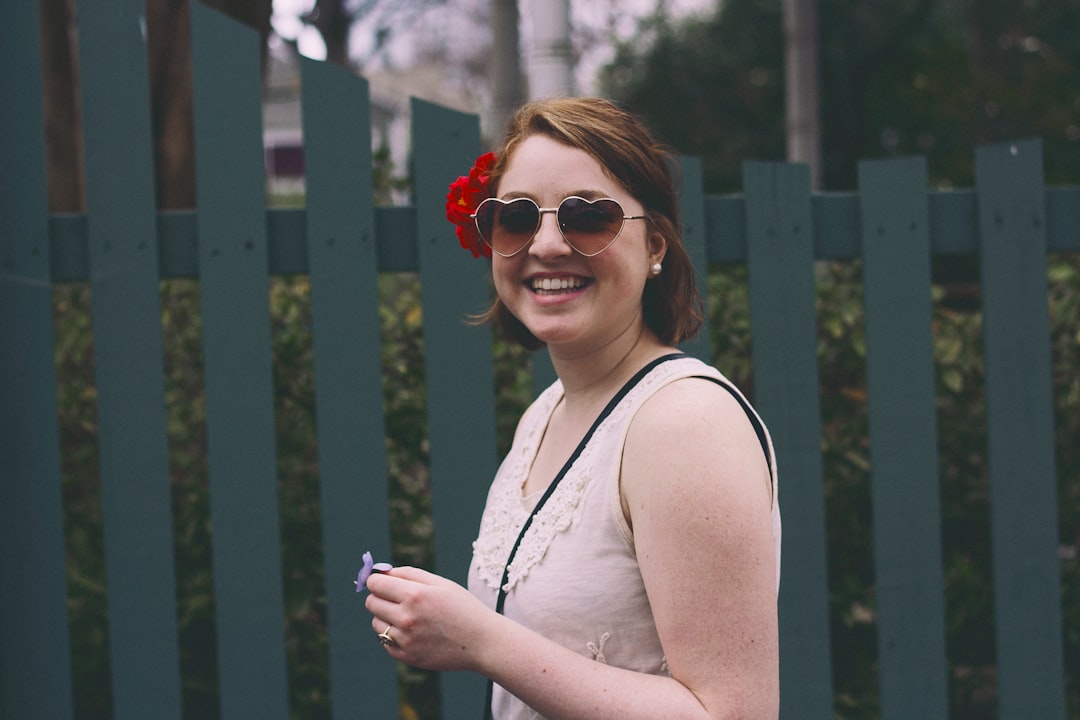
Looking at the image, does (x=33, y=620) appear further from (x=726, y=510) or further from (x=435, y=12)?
(x=435, y=12)

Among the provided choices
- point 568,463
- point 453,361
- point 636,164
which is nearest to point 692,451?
point 568,463

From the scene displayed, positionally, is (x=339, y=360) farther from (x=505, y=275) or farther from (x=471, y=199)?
(x=505, y=275)

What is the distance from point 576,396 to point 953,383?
1787mm

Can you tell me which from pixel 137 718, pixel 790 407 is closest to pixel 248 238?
pixel 137 718

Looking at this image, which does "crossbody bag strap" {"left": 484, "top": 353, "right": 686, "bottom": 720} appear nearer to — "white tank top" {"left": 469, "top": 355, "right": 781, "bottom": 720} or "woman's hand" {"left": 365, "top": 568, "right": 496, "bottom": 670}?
"white tank top" {"left": 469, "top": 355, "right": 781, "bottom": 720}

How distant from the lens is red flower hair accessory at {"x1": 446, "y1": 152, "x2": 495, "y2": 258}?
5.74ft

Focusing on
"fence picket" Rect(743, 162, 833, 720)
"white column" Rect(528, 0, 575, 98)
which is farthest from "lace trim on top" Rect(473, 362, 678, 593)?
"white column" Rect(528, 0, 575, 98)

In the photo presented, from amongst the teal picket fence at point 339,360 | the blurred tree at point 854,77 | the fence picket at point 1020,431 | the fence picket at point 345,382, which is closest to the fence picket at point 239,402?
the teal picket fence at point 339,360

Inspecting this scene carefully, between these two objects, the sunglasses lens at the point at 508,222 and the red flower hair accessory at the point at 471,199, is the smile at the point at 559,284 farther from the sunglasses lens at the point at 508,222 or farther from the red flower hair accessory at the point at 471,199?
the red flower hair accessory at the point at 471,199

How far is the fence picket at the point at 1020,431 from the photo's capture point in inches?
108

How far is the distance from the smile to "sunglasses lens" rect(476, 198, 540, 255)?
0.21 feet

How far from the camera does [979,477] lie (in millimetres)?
3189

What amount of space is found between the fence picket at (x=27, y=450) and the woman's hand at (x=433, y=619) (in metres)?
1.74

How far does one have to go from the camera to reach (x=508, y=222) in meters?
1.58
